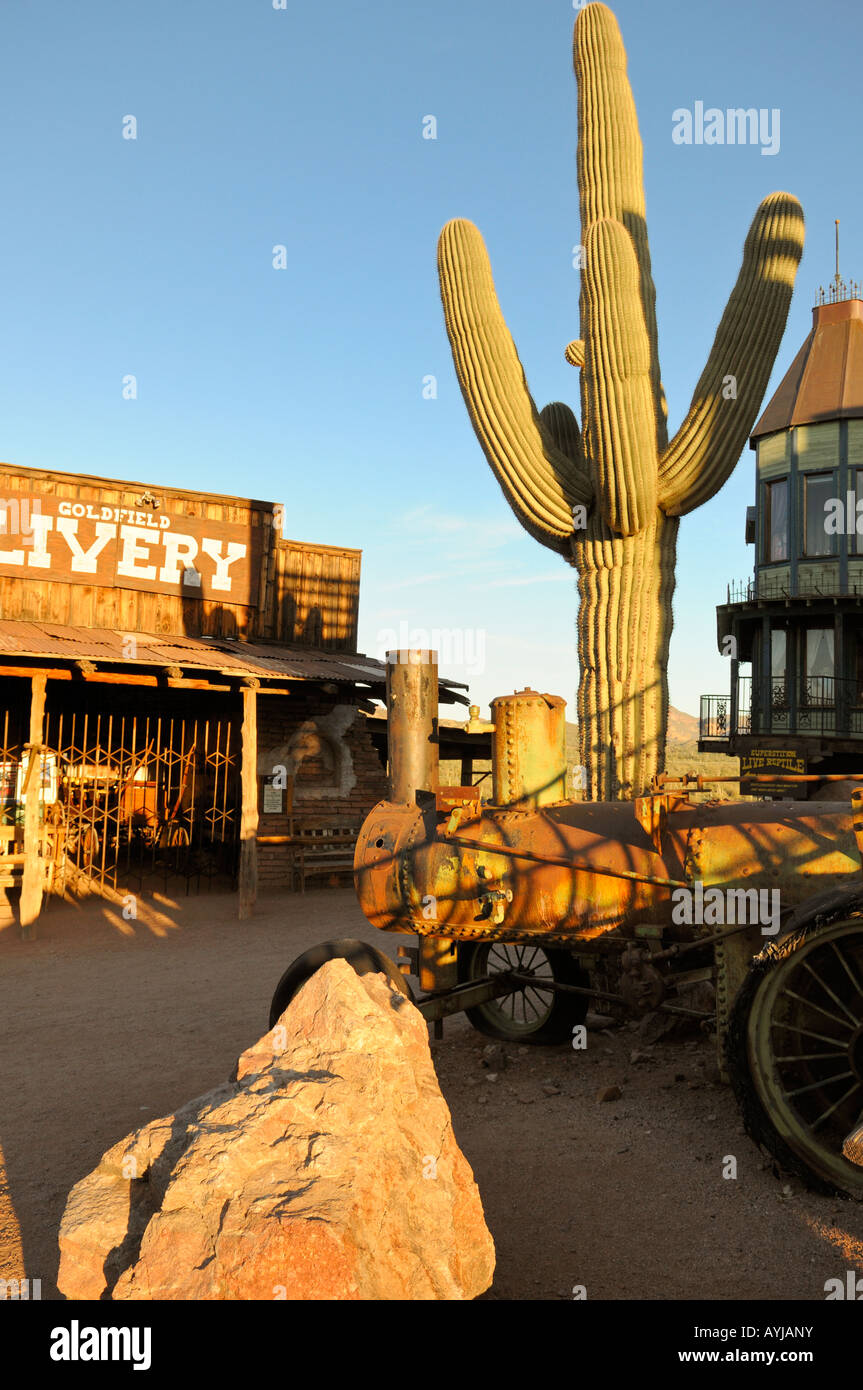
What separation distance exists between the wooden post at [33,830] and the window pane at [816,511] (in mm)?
16607

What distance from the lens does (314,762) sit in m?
15.0

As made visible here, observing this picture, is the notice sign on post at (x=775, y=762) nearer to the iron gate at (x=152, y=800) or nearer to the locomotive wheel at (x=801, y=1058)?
the iron gate at (x=152, y=800)

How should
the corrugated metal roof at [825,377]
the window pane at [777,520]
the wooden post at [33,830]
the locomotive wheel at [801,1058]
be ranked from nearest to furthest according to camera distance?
1. the locomotive wheel at [801,1058]
2. the wooden post at [33,830]
3. the corrugated metal roof at [825,377]
4. the window pane at [777,520]

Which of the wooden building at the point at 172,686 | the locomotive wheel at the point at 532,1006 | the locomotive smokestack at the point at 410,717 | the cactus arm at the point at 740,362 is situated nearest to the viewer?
the locomotive wheel at the point at 532,1006

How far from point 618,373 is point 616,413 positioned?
1.55ft

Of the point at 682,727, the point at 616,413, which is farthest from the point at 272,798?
the point at 682,727

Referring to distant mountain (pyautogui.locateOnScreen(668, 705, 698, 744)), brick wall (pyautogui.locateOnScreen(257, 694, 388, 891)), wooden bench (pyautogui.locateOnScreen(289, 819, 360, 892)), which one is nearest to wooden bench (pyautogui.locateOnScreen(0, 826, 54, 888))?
brick wall (pyautogui.locateOnScreen(257, 694, 388, 891))

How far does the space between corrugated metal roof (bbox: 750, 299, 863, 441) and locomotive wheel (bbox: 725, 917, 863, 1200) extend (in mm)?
18873

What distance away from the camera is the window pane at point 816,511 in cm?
2045

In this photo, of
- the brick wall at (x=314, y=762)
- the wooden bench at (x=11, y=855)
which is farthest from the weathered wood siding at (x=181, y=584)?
the wooden bench at (x=11, y=855)

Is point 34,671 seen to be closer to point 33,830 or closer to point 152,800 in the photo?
point 33,830

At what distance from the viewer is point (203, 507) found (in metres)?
14.9

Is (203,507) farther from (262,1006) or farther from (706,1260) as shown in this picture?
(706,1260)

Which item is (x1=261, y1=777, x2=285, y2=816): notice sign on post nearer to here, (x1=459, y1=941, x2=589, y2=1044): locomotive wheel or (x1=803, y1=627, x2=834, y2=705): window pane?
(x1=459, y1=941, x2=589, y2=1044): locomotive wheel
